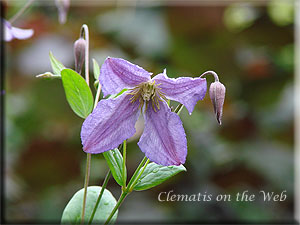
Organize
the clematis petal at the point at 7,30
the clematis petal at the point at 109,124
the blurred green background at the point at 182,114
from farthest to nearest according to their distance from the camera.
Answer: the blurred green background at the point at 182,114 < the clematis petal at the point at 7,30 < the clematis petal at the point at 109,124

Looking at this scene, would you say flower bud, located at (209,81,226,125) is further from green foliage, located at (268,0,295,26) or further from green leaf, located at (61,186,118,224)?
green foliage, located at (268,0,295,26)

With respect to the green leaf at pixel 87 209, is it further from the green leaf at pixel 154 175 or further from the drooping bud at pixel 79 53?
the drooping bud at pixel 79 53

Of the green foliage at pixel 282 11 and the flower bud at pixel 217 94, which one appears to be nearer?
the flower bud at pixel 217 94

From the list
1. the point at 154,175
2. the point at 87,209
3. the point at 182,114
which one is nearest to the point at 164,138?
the point at 154,175

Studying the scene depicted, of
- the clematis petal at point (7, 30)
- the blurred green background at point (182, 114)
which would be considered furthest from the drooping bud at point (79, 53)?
the blurred green background at point (182, 114)

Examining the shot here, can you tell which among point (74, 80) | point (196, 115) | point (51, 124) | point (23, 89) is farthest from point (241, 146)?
point (74, 80)

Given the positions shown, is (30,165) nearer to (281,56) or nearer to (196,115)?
(196,115)

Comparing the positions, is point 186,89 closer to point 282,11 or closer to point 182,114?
point 182,114
